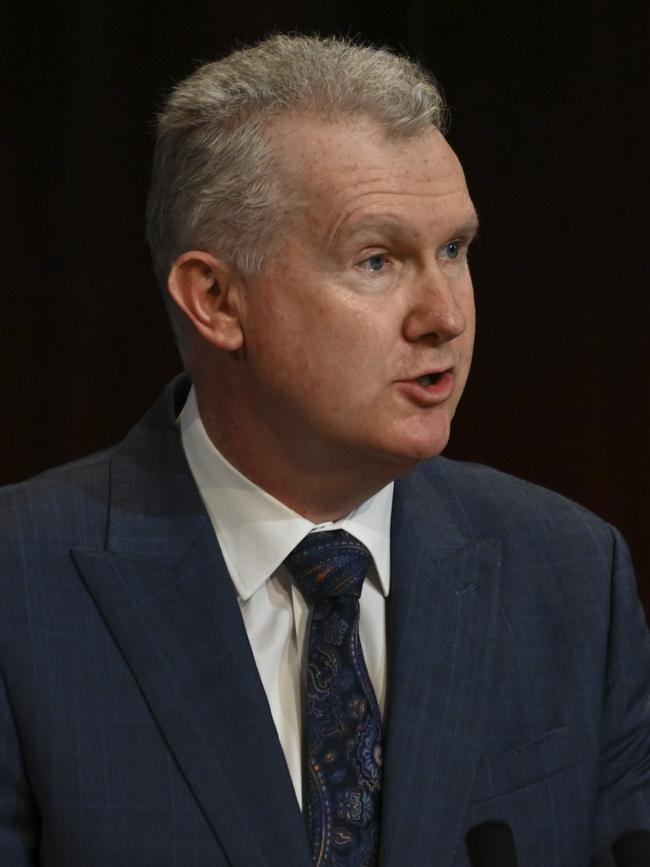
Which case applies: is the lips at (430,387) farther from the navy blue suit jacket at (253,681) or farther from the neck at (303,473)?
the navy blue suit jacket at (253,681)

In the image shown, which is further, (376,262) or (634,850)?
(376,262)

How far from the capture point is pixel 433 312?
1.59 m

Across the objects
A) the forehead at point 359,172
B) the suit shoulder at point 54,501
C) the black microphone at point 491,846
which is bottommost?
the black microphone at point 491,846

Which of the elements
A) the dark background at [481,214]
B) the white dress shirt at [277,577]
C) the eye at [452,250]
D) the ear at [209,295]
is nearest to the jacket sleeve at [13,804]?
the white dress shirt at [277,577]

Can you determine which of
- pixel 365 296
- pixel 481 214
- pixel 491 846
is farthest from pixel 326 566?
pixel 481 214

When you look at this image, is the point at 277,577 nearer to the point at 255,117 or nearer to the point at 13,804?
the point at 13,804

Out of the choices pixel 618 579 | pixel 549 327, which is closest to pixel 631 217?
pixel 549 327

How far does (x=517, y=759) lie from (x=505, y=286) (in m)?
0.99

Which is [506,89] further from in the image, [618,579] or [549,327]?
[618,579]

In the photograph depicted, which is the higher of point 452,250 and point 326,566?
point 452,250

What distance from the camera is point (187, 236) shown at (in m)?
1.71

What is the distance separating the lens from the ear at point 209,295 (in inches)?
65.9

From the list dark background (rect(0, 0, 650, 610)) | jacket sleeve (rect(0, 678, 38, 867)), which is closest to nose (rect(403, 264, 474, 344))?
jacket sleeve (rect(0, 678, 38, 867))

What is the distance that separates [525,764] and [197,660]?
0.39 metres
